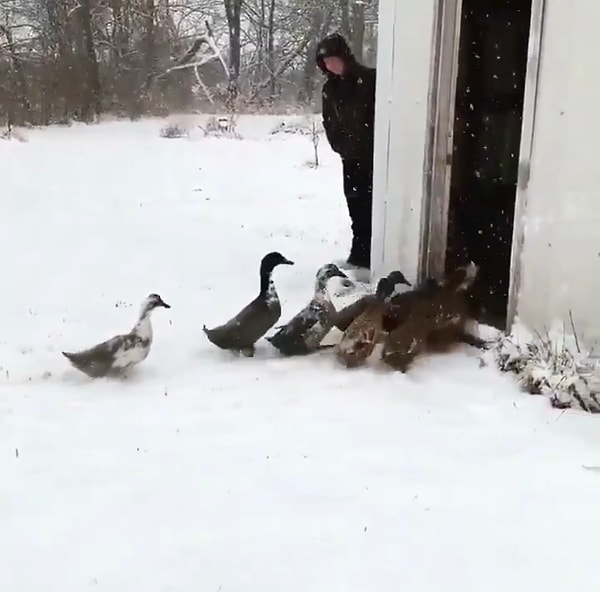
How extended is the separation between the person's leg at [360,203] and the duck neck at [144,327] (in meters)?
2.96

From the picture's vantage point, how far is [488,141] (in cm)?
680

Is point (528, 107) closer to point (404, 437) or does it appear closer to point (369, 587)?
point (404, 437)

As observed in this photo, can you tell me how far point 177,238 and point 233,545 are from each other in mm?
6451

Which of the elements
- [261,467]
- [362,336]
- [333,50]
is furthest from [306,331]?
[333,50]

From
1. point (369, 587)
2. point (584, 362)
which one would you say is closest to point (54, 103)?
point (584, 362)

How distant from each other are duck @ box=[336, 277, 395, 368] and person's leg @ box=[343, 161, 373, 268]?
2.45 metres

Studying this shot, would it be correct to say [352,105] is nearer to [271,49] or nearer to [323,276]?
[323,276]

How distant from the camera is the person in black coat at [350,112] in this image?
7598 millimetres

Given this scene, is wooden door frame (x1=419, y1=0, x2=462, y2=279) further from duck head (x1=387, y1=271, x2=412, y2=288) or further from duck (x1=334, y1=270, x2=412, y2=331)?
duck (x1=334, y1=270, x2=412, y2=331)

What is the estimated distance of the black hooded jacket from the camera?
7707 mm

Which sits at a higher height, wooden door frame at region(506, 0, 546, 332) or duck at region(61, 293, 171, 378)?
wooden door frame at region(506, 0, 546, 332)

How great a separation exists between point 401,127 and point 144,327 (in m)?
2.50

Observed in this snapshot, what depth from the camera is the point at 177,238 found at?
965cm

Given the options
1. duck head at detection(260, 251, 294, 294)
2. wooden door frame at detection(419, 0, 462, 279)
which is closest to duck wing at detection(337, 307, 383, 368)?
duck head at detection(260, 251, 294, 294)
